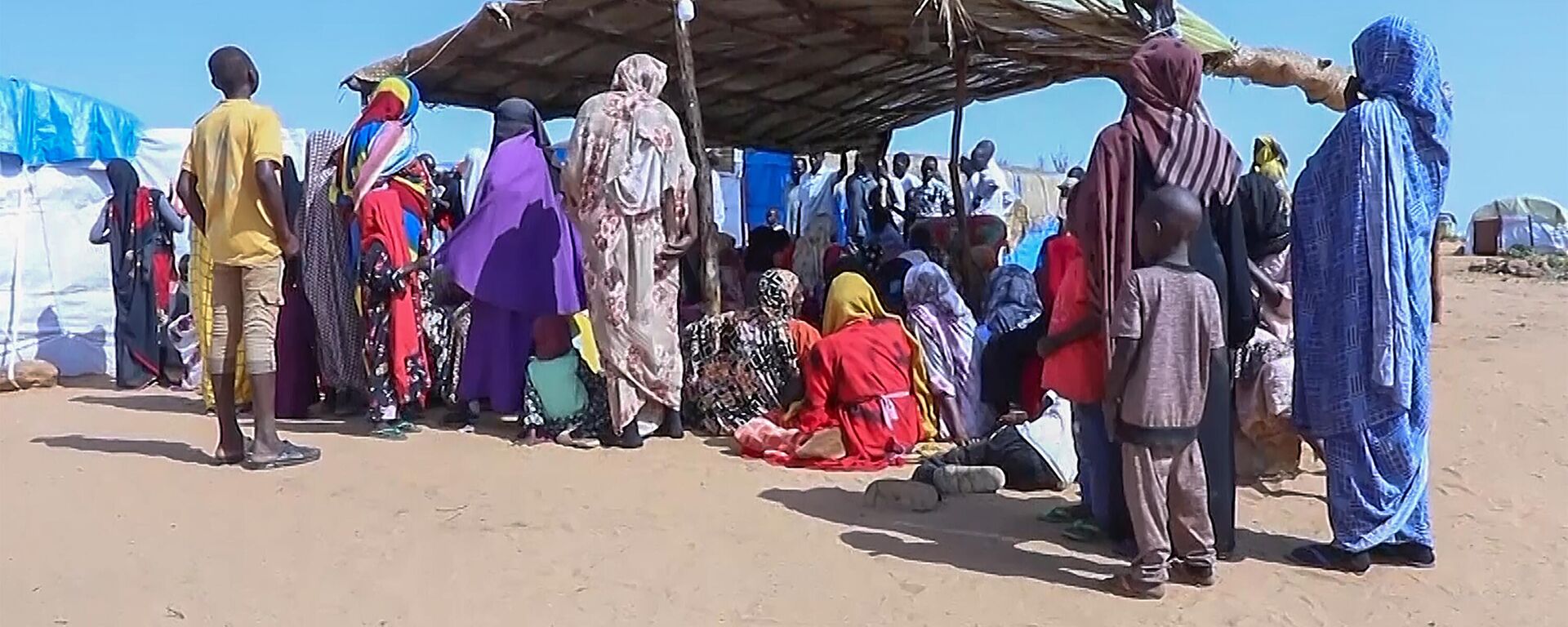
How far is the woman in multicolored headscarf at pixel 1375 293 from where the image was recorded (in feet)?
12.0

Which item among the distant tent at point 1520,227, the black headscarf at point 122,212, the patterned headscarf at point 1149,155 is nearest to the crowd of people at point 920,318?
the patterned headscarf at point 1149,155

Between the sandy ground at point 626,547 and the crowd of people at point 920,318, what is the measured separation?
203 millimetres

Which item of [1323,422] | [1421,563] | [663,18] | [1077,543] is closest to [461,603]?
[1077,543]

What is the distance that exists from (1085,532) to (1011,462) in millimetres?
892

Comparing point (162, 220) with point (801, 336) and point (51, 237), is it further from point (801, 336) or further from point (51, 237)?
point (801, 336)

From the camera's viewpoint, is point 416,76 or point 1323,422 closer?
point 1323,422

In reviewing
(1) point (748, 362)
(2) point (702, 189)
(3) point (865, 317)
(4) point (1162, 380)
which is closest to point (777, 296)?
(1) point (748, 362)

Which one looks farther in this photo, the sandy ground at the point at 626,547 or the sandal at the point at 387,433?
the sandal at the point at 387,433

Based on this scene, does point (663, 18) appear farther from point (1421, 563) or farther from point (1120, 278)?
point (1421, 563)

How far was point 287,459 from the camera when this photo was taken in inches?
201

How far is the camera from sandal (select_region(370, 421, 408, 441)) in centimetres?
589

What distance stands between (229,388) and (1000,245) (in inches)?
201

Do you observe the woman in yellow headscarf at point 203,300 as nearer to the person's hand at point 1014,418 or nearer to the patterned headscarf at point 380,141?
the patterned headscarf at point 380,141

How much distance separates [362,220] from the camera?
5.82m
